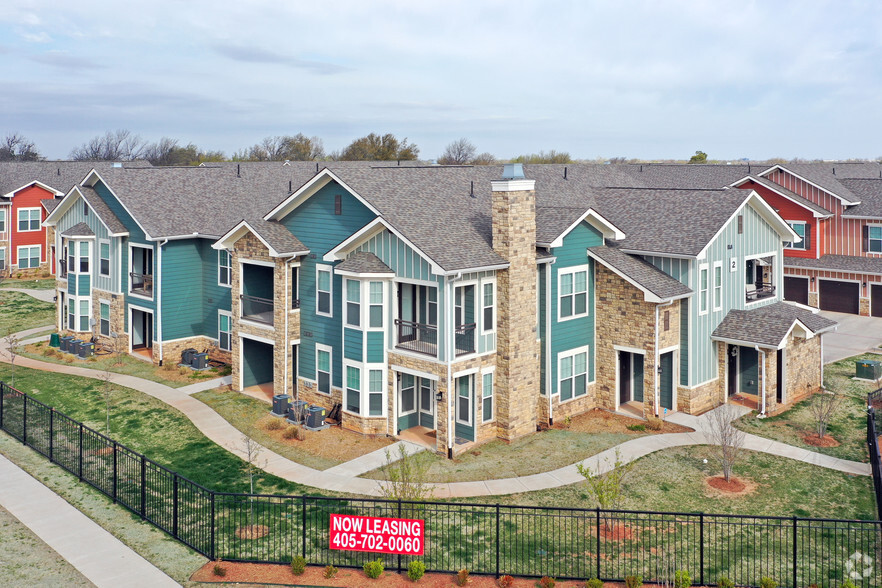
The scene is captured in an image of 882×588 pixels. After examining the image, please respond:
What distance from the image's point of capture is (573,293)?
2773 centimetres

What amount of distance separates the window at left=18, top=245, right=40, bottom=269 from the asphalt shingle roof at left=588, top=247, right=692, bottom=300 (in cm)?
4732

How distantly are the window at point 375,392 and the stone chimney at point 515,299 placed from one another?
3832mm

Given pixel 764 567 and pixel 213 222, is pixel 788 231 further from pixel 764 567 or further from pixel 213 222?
pixel 213 222

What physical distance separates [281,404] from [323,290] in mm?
4287

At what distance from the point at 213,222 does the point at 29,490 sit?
696 inches

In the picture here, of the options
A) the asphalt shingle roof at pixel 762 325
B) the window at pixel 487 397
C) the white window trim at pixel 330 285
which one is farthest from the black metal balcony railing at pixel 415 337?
the asphalt shingle roof at pixel 762 325

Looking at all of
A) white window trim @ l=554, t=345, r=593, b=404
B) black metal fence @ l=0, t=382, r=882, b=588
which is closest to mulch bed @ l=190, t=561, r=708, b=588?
black metal fence @ l=0, t=382, r=882, b=588

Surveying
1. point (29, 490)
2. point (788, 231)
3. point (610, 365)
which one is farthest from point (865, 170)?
point (29, 490)

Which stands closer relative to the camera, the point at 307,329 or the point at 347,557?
the point at 347,557

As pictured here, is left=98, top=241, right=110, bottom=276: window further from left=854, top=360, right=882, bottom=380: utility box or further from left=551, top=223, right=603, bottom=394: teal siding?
left=854, top=360, right=882, bottom=380: utility box

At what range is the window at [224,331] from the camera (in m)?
35.0

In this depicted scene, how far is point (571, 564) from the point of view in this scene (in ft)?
55.6

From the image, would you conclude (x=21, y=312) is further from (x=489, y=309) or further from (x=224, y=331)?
(x=489, y=309)

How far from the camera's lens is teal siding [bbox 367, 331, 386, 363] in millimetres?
25609
